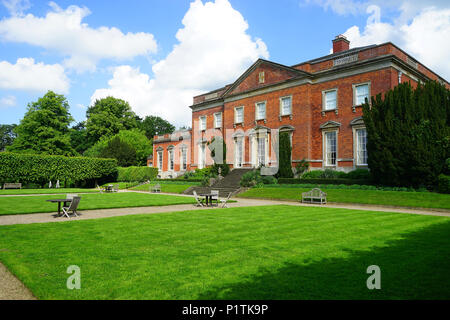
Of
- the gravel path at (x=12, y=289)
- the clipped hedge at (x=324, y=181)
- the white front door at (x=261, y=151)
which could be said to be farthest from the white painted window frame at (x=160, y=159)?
the gravel path at (x=12, y=289)

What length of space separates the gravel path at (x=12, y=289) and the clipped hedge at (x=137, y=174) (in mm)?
36737

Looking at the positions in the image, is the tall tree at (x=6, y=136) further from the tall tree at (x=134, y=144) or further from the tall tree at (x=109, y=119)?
the tall tree at (x=134, y=144)

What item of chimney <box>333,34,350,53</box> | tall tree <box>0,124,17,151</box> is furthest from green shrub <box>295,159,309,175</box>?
tall tree <box>0,124,17,151</box>

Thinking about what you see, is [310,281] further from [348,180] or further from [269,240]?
[348,180]

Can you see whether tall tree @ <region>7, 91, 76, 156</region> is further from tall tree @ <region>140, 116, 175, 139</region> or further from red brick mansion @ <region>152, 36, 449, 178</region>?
tall tree @ <region>140, 116, 175, 139</region>

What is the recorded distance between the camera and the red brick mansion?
75.6 feet

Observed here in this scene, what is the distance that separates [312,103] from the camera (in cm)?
2647

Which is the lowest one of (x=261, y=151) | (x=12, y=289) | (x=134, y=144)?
(x=12, y=289)

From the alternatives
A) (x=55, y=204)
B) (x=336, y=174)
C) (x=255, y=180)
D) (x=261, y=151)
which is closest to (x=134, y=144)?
(x=261, y=151)

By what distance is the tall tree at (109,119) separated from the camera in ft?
195

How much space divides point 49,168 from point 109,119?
26328mm

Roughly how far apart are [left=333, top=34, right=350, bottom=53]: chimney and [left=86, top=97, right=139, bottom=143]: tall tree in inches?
1703

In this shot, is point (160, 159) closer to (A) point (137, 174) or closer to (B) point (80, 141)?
(A) point (137, 174)
